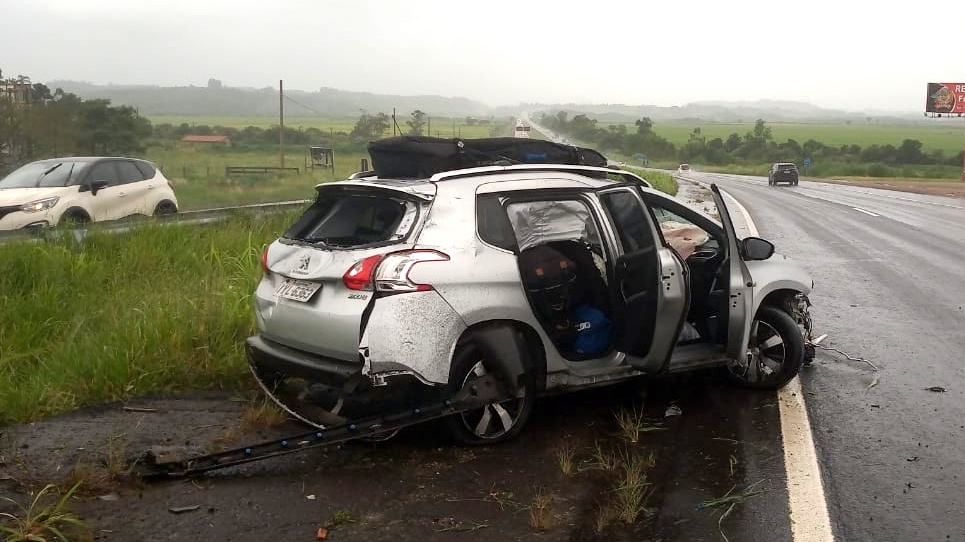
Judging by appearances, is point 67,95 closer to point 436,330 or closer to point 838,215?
point 838,215

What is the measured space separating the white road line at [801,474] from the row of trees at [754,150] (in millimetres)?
54864

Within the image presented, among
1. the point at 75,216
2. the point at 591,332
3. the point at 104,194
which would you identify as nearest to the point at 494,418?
the point at 591,332

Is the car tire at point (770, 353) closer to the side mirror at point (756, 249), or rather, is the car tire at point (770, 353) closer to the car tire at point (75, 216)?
the side mirror at point (756, 249)

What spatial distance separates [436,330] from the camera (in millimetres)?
4453

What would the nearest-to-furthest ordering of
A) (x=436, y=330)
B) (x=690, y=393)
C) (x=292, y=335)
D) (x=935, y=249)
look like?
(x=436, y=330)
(x=292, y=335)
(x=690, y=393)
(x=935, y=249)

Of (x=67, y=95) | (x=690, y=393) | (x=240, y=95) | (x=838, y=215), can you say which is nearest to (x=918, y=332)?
(x=690, y=393)

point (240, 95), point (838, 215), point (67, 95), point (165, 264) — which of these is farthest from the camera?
point (240, 95)

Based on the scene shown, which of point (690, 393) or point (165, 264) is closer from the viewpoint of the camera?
point (690, 393)

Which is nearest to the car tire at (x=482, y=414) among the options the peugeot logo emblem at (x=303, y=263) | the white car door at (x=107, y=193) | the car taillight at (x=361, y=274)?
the car taillight at (x=361, y=274)

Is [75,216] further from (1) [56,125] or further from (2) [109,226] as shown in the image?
(1) [56,125]

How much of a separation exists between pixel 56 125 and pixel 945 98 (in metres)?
61.6

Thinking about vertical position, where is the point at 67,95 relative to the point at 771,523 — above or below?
above

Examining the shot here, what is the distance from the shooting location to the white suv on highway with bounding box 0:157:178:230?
12266 millimetres

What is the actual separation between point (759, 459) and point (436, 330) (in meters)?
1.91
